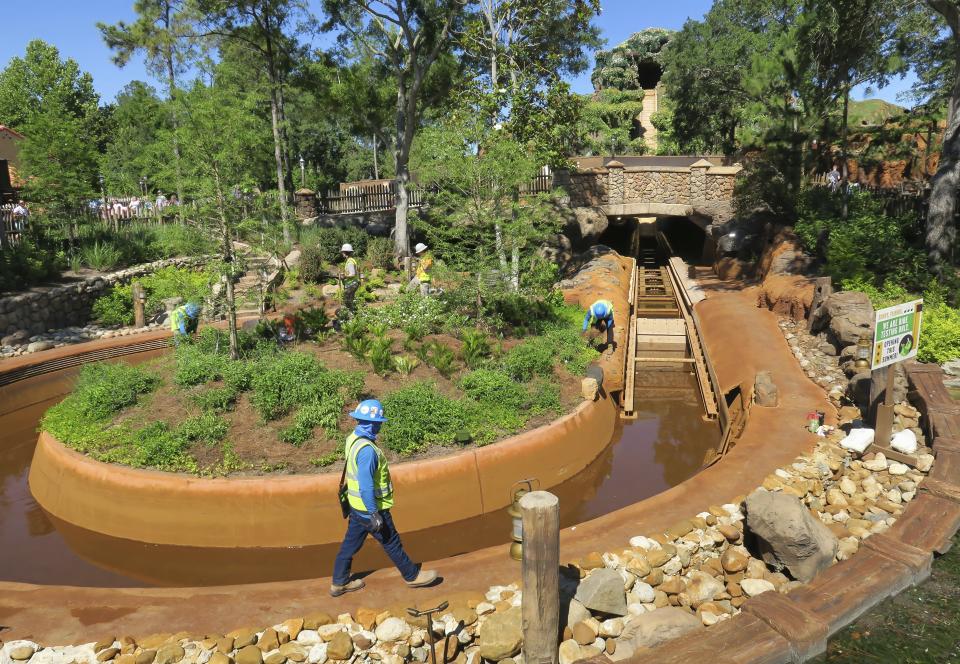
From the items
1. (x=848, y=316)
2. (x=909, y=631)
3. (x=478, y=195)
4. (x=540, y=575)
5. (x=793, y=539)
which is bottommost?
(x=909, y=631)

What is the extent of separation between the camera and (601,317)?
1278 centimetres

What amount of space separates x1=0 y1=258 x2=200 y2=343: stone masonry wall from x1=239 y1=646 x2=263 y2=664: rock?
12317 mm

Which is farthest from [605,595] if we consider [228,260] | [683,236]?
[683,236]

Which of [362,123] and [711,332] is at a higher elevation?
[362,123]

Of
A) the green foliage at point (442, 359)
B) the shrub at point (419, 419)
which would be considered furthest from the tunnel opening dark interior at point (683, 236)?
the shrub at point (419, 419)

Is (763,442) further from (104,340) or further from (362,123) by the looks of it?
(362,123)

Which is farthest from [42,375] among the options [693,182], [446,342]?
[693,182]

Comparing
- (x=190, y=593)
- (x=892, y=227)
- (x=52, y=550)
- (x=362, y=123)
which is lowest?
(x=52, y=550)

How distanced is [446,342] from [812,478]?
6150mm

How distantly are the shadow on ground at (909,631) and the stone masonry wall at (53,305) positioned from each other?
14.7 meters

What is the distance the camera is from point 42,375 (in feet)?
43.6

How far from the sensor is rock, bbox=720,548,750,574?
5.71 metres

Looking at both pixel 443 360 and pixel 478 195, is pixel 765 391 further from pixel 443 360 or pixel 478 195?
pixel 478 195

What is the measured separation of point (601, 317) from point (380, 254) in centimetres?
1097
